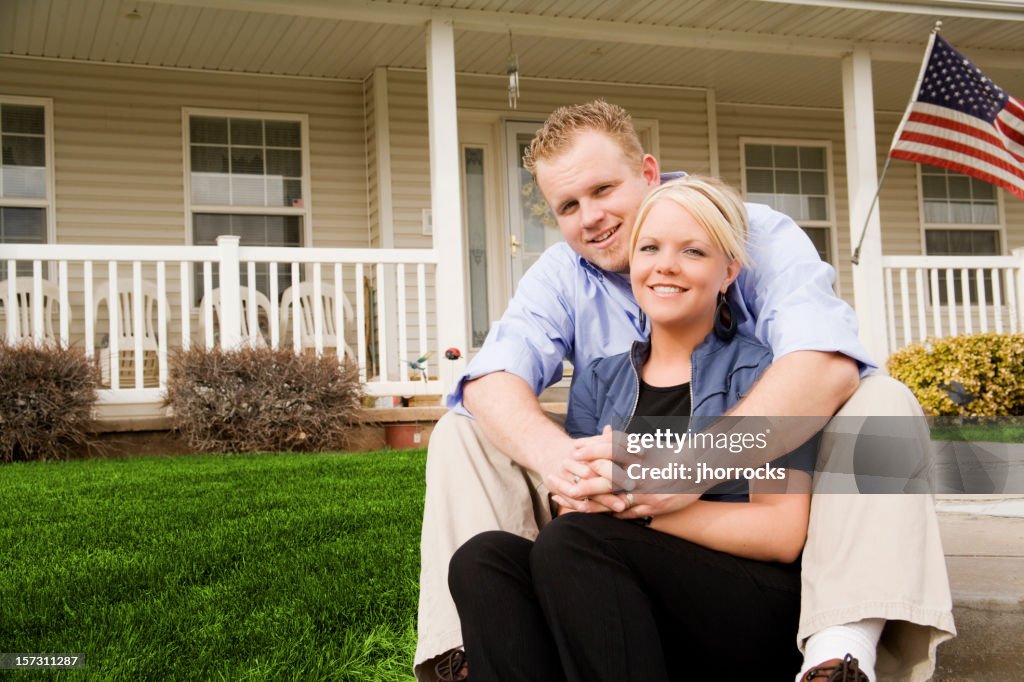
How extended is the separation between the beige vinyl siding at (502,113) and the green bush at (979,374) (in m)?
3.26

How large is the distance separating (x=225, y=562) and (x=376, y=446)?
3.54 meters

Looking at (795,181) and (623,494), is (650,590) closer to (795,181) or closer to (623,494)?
(623,494)

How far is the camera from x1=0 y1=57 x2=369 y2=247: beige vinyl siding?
26.6ft

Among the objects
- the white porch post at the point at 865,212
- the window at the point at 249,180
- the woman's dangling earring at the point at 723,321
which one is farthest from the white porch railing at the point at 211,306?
the woman's dangling earring at the point at 723,321

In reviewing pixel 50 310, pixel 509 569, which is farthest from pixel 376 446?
pixel 509 569

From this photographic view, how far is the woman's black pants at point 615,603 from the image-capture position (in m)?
1.61

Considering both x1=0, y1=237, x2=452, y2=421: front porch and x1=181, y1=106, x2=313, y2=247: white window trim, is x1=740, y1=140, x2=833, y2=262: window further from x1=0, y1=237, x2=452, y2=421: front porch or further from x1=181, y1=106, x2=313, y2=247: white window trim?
x1=181, y1=106, x2=313, y2=247: white window trim

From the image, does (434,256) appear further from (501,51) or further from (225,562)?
(225,562)

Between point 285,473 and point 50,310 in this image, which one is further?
point 50,310

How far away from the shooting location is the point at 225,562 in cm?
308

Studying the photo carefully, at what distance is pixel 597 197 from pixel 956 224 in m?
9.26

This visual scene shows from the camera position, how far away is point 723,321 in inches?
80.4

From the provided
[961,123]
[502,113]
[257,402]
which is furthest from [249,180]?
[961,123]

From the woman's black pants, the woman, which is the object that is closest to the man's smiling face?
the woman
